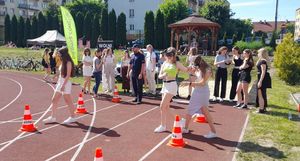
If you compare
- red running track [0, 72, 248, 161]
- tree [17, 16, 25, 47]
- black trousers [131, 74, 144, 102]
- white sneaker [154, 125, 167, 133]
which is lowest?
red running track [0, 72, 248, 161]

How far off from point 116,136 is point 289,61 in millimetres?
16092

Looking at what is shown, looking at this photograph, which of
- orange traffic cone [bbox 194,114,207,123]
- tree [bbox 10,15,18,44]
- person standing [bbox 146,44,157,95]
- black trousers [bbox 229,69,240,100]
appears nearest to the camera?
orange traffic cone [bbox 194,114,207,123]

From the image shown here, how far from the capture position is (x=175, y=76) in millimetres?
8102

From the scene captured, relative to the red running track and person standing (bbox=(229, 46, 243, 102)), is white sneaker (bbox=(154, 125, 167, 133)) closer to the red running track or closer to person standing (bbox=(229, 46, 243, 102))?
the red running track

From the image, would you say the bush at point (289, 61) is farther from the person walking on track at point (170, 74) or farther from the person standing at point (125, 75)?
the person walking on track at point (170, 74)

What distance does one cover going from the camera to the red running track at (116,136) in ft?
21.8

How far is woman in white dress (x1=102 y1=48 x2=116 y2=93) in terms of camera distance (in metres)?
13.9

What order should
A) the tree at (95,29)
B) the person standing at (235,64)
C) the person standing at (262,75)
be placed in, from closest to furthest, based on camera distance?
1. the person standing at (262,75)
2. the person standing at (235,64)
3. the tree at (95,29)

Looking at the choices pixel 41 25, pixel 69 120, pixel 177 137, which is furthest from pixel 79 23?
pixel 177 137

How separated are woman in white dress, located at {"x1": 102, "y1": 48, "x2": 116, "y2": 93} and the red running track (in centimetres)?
257

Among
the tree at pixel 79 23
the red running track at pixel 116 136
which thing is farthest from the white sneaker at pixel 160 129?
the tree at pixel 79 23

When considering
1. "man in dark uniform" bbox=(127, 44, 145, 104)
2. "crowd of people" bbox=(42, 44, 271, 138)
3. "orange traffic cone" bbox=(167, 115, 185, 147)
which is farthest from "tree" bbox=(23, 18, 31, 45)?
"orange traffic cone" bbox=(167, 115, 185, 147)

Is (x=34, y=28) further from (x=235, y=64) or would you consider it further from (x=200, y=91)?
(x=200, y=91)

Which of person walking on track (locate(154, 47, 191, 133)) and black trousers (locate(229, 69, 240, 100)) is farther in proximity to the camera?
black trousers (locate(229, 69, 240, 100))
